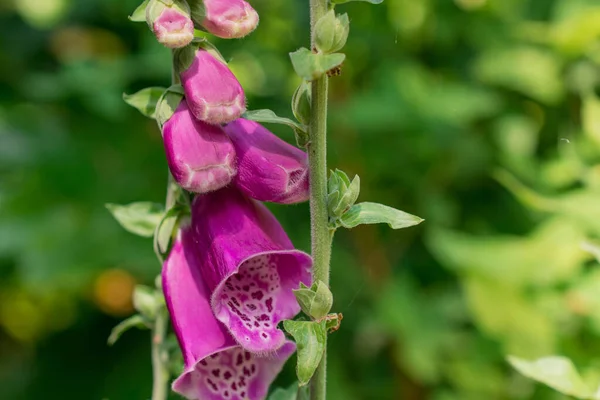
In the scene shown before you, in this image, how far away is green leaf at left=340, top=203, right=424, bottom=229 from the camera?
0.92 meters

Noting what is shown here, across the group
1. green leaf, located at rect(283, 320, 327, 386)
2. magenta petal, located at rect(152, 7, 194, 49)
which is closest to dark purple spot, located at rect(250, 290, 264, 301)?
green leaf, located at rect(283, 320, 327, 386)

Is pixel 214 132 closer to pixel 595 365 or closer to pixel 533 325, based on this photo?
pixel 595 365

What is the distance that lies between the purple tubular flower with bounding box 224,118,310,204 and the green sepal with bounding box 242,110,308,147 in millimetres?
38

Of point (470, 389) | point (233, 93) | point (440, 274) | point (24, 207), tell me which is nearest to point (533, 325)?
point (470, 389)

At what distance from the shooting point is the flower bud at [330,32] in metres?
0.88

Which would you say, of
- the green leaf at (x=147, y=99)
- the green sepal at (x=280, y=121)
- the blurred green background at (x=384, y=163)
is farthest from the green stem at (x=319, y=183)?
the blurred green background at (x=384, y=163)

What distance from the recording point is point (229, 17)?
94 cm

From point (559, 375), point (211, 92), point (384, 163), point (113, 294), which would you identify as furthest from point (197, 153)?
point (113, 294)

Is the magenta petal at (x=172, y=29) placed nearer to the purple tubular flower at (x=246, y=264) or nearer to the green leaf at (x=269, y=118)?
the green leaf at (x=269, y=118)

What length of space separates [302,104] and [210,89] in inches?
4.2

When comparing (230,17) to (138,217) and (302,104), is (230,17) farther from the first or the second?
(138,217)

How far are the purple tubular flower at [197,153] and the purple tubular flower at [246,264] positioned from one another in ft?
0.25

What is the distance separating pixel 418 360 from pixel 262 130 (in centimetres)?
132

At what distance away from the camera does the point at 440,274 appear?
2658 mm
